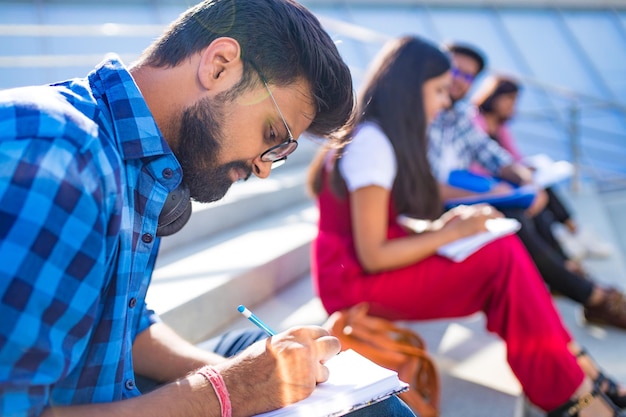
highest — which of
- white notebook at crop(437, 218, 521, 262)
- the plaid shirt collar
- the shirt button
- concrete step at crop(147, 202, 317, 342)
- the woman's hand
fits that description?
the plaid shirt collar

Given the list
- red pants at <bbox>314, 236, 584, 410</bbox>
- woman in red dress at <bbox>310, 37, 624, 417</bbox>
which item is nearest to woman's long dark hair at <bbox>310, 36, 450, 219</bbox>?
woman in red dress at <bbox>310, 37, 624, 417</bbox>

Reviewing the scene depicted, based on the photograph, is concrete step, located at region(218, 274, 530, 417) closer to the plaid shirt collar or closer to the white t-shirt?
the white t-shirt

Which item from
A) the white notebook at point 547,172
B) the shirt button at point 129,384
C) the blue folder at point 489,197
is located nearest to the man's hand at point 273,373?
the shirt button at point 129,384

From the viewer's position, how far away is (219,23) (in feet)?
3.43

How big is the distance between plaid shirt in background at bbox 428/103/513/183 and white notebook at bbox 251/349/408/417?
1.94m

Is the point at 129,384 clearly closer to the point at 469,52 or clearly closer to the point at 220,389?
the point at 220,389

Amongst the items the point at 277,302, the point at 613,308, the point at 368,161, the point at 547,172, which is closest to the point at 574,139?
the point at 547,172

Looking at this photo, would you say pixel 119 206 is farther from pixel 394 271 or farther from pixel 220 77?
pixel 394 271

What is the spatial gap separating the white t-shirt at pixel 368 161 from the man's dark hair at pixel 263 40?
29.9 inches

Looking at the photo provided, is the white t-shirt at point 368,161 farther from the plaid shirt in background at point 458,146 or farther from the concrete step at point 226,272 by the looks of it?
the plaid shirt in background at point 458,146

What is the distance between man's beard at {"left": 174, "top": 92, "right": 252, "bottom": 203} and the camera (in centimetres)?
101

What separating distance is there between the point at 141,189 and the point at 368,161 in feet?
3.52

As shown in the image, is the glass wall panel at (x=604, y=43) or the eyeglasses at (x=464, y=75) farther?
the glass wall panel at (x=604, y=43)

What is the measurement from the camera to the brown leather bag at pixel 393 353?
5.58 feet
